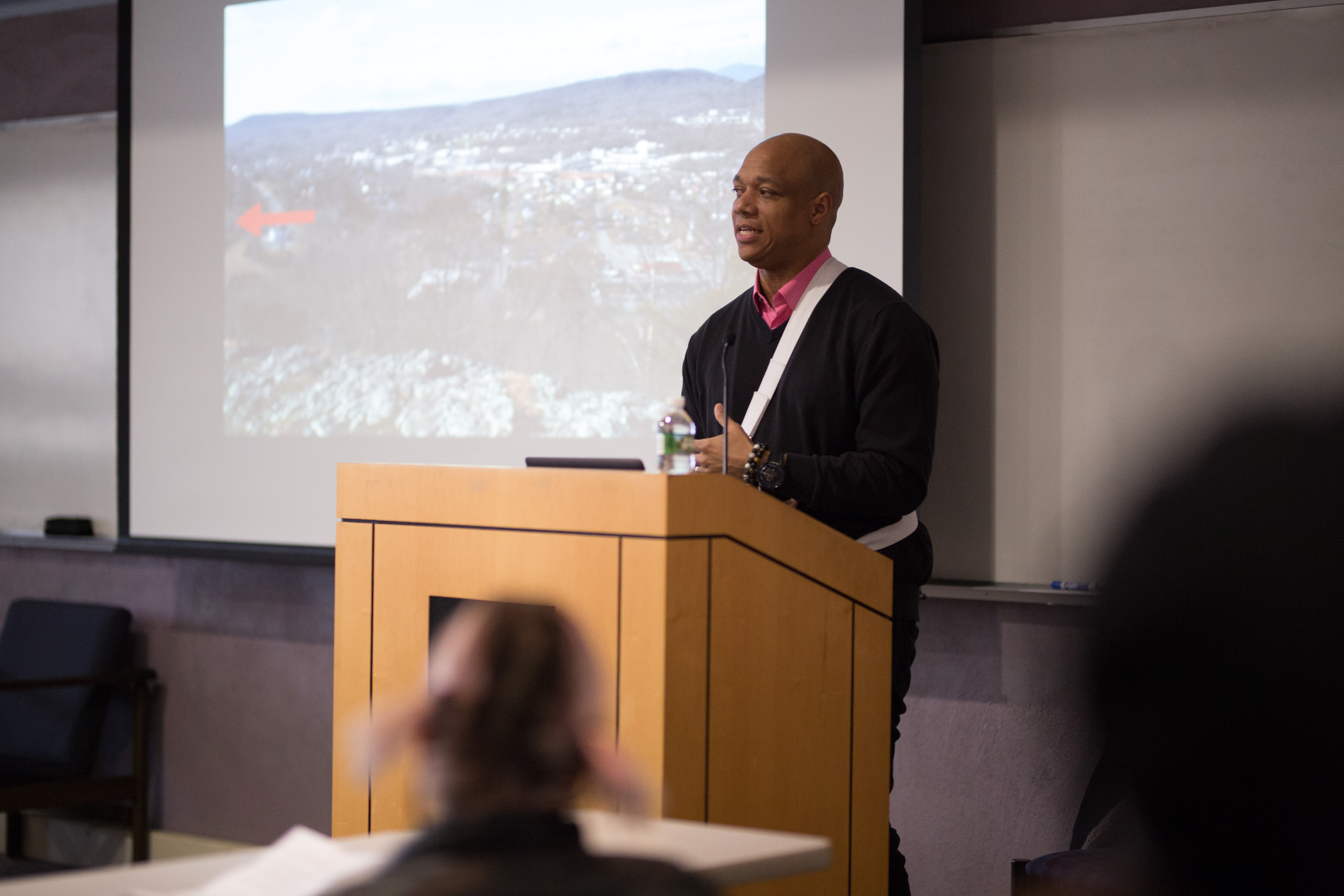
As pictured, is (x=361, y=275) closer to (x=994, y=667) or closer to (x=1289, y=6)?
(x=994, y=667)

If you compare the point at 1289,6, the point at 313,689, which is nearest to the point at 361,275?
the point at 313,689

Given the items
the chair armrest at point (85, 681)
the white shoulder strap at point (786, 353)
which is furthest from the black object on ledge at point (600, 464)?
the chair armrest at point (85, 681)

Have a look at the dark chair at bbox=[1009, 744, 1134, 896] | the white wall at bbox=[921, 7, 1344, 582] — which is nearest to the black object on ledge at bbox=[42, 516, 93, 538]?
the white wall at bbox=[921, 7, 1344, 582]

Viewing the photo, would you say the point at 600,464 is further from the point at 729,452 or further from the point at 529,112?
the point at 529,112

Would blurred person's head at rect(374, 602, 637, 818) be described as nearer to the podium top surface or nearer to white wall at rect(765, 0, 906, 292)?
the podium top surface

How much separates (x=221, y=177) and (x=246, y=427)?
84 centimetres

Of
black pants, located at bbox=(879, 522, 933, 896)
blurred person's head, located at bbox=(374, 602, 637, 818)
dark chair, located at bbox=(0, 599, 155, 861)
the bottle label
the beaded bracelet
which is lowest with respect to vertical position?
dark chair, located at bbox=(0, 599, 155, 861)

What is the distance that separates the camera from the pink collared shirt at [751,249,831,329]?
247 cm

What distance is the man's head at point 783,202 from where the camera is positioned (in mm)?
2436

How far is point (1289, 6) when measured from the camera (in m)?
2.82

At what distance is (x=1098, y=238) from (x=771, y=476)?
138 centimetres

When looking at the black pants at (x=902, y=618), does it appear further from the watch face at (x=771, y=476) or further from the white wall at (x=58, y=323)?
the white wall at (x=58, y=323)

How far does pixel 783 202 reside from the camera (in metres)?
2.43

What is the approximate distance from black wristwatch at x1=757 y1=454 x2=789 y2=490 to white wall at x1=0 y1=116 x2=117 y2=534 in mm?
3063
